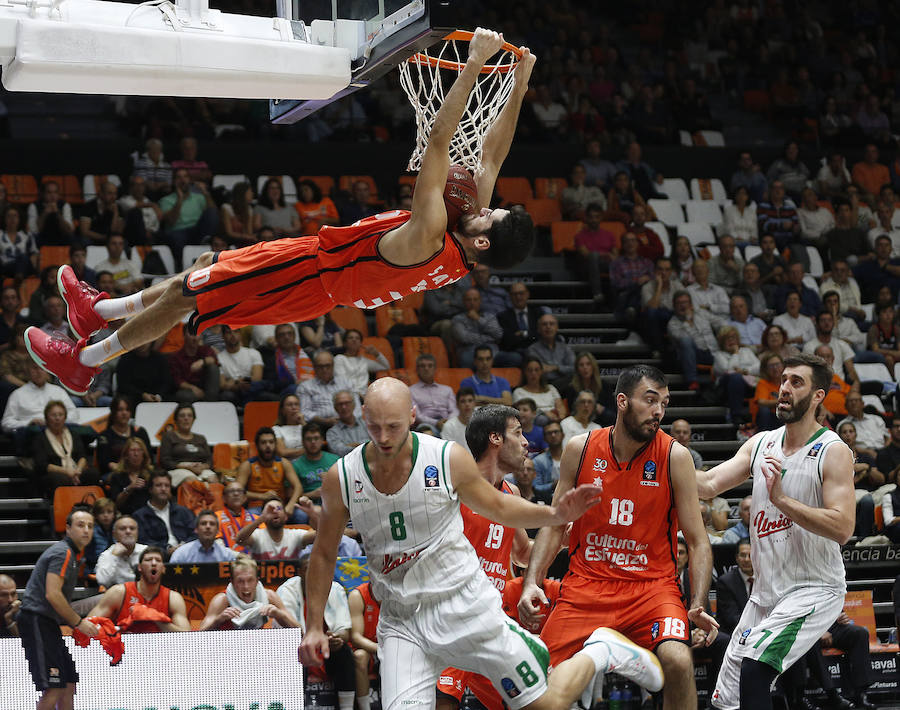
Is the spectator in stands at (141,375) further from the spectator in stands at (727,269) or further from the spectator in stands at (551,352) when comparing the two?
the spectator in stands at (727,269)

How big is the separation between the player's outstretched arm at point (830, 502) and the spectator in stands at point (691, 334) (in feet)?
24.5

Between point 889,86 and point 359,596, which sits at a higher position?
point 889,86

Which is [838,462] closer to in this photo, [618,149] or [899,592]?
[899,592]

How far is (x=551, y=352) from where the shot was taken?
518 inches

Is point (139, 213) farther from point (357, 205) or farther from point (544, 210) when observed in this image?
point (544, 210)

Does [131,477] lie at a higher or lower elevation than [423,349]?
lower

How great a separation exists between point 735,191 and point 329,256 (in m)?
11.5

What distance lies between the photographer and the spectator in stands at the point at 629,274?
14.6 metres

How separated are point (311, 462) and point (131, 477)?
159 cm

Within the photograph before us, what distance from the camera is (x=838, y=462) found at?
6.50 metres

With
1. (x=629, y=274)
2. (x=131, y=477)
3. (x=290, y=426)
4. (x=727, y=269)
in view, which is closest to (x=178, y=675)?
(x=131, y=477)

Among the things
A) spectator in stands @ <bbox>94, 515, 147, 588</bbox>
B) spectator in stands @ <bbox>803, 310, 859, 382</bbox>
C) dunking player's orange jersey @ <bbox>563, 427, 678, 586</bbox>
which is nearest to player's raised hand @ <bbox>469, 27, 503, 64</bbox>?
dunking player's orange jersey @ <bbox>563, 427, 678, 586</bbox>

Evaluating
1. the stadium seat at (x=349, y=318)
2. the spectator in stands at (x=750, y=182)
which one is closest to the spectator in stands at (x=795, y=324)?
the spectator in stands at (x=750, y=182)

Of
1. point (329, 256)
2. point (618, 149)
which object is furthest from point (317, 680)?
point (618, 149)
